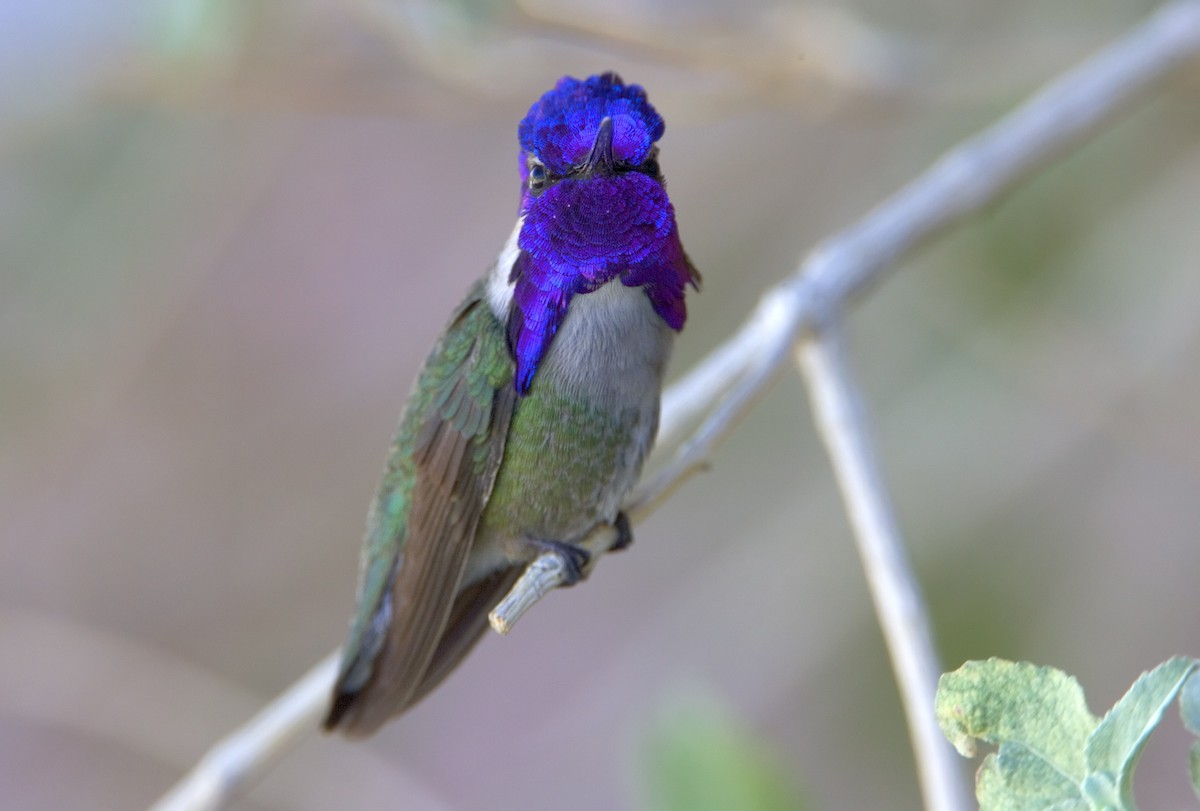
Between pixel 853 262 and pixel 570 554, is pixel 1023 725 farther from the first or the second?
pixel 853 262

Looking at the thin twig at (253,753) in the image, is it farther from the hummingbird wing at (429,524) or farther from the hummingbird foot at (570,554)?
the hummingbird foot at (570,554)

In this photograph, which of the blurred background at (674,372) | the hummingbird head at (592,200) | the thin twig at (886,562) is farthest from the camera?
the blurred background at (674,372)

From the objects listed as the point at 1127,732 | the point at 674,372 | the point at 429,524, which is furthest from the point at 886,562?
the point at 674,372

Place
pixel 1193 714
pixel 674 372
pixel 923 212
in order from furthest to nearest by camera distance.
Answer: pixel 674 372, pixel 923 212, pixel 1193 714

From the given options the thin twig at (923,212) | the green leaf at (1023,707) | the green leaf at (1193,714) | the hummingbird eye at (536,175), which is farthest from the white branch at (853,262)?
the green leaf at (1193,714)

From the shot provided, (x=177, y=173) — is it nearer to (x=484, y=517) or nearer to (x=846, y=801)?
(x=484, y=517)

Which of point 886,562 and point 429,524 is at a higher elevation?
point 429,524

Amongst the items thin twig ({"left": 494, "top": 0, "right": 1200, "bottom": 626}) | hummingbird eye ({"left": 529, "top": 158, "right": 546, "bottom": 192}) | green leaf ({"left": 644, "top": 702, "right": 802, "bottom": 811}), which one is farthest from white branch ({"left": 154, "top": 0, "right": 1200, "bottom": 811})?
hummingbird eye ({"left": 529, "top": 158, "right": 546, "bottom": 192})

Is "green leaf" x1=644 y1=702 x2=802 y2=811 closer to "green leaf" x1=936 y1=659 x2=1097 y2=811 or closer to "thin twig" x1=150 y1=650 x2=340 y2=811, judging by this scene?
"thin twig" x1=150 y1=650 x2=340 y2=811
